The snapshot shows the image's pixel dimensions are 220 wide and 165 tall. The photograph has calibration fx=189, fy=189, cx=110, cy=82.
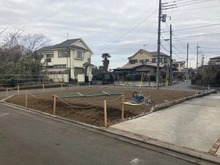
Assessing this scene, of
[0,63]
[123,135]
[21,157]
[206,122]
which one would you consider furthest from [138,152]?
[0,63]


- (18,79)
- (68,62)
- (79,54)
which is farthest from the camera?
(79,54)

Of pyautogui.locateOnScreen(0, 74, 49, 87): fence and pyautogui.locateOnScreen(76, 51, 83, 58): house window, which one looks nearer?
pyautogui.locateOnScreen(0, 74, 49, 87): fence

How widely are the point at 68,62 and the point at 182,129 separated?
3146 centimetres

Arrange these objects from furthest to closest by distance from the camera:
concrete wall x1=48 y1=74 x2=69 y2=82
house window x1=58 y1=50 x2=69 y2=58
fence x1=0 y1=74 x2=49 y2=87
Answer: house window x1=58 y1=50 x2=69 y2=58 → concrete wall x1=48 y1=74 x2=69 y2=82 → fence x1=0 y1=74 x2=49 y2=87

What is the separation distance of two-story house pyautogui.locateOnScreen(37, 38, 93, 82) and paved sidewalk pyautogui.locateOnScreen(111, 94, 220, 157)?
26.6 meters

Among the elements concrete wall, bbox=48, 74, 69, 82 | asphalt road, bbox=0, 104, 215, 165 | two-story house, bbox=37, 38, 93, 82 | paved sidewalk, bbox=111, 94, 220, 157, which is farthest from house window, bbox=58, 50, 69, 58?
asphalt road, bbox=0, 104, 215, 165

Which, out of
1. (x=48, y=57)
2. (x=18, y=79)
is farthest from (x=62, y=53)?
(x=18, y=79)

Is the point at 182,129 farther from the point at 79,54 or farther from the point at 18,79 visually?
the point at 79,54

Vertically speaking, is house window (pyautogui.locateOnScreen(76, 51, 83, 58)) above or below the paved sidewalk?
above

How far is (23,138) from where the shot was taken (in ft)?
17.4

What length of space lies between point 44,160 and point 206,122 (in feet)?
18.6

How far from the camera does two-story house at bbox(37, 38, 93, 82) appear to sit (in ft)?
109

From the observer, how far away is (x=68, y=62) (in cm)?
3538

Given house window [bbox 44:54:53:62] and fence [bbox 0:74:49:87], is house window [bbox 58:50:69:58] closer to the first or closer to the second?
house window [bbox 44:54:53:62]
